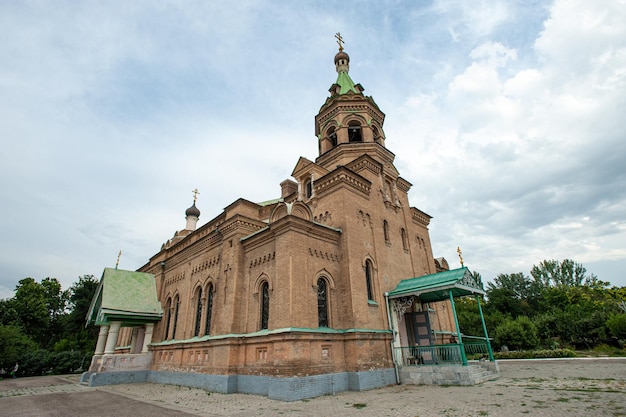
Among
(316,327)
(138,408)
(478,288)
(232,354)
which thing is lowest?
(138,408)

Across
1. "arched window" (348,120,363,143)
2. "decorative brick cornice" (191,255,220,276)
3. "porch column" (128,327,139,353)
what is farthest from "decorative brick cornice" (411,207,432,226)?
"porch column" (128,327,139,353)

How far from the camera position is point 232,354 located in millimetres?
11898

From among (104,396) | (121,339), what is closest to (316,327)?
(104,396)

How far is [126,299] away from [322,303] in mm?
13085

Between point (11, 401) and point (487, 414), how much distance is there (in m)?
15.2

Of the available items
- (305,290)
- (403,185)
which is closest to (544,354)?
(403,185)

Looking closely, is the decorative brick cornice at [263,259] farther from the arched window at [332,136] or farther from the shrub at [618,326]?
the shrub at [618,326]

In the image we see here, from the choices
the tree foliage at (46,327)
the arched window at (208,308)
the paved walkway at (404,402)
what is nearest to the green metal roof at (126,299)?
the paved walkway at (404,402)

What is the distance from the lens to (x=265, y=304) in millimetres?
12430

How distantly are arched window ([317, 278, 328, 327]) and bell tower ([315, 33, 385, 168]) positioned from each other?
7.01 meters

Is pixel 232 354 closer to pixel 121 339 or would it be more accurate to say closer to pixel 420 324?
pixel 420 324

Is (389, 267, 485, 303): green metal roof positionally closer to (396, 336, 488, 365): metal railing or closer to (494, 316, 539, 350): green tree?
(396, 336, 488, 365): metal railing

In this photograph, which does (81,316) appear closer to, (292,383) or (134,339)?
(134,339)

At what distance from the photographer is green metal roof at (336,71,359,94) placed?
1901 cm
